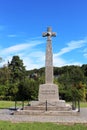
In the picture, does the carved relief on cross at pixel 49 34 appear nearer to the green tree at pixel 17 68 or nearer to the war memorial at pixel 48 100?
the war memorial at pixel 48 100

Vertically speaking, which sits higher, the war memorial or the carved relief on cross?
the carved relief on cross

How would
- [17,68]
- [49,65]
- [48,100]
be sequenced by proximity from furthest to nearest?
1. [17,68]
2. [49,65]
3. [48,100]

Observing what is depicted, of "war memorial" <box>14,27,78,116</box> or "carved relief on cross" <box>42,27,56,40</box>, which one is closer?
"war memorial" <box>14,27,78,116</box>

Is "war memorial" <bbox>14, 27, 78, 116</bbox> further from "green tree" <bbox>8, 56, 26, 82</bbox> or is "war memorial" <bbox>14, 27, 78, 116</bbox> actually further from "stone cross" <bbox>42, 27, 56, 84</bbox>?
"green tree" <bbox>8, 56, 26, 82</bbox>

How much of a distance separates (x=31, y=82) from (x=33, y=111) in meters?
32.3

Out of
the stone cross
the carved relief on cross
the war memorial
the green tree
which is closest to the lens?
the war memorial

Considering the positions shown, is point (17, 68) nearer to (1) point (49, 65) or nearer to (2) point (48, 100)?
(1) point (49, 65)

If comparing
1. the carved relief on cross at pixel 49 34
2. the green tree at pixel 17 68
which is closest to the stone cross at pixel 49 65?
the carved relief on cross at pixel 49 34

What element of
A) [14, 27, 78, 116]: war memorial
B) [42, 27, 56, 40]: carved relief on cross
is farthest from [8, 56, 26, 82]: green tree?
[14, 27, 78, 116]: war memorial

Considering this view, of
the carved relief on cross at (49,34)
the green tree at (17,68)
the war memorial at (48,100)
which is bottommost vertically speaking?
the war memorial at (48,100)

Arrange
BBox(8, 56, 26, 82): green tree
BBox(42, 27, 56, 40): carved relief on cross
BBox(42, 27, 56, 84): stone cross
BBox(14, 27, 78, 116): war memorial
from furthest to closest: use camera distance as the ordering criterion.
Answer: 1. BBox(8, 56, 26, 82): green tree
2. BBox(42, 27, 56, 40): carved relief on cross
3. BBox(42, 27, 56, 84): stone cross
4. BBox(14, 27, 78, 116): war memorial

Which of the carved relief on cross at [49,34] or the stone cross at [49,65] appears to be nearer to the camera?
the stone cross at [49,65]

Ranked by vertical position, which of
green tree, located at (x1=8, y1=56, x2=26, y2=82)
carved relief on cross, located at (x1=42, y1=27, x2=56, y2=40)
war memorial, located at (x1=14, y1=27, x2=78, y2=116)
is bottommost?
war memorial, located at (x1=14, y1=27, x2=78, y2=116)

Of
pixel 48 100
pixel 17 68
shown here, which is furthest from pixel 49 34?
pixel 17 68
